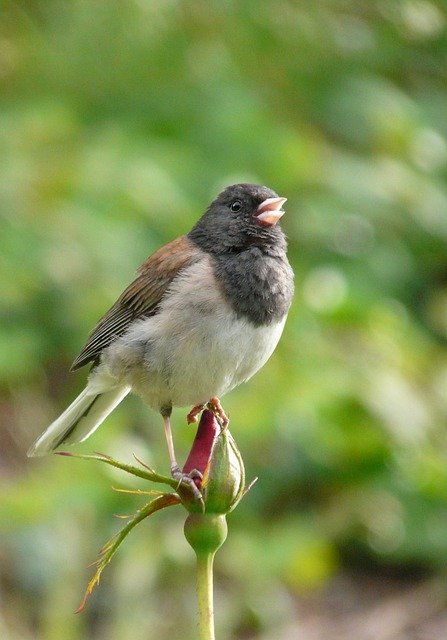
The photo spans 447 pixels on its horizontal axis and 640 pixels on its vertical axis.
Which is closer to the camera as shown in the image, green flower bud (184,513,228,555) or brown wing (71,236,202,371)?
green flower bud (184,513,228,555)

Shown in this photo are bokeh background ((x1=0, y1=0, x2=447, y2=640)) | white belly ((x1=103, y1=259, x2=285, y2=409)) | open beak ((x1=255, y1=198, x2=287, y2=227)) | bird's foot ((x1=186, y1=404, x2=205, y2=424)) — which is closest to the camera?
bird's foot ((x1=186, y1=404, x2=205, y2=424))

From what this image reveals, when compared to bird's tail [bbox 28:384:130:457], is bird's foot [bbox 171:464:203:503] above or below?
below

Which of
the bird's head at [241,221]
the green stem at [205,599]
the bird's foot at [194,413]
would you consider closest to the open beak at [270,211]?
the bird's head at [241,221]

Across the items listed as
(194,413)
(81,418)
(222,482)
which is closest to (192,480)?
(222,482)

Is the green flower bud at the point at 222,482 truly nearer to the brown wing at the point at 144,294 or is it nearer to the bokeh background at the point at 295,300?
the brown wing at the point at 144,294

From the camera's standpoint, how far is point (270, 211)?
220 cm

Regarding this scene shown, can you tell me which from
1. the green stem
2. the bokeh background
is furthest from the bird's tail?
the green stem

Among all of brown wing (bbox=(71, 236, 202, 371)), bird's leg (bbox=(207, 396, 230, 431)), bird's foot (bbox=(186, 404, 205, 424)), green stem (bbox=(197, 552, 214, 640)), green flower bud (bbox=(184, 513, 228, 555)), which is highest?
brown wing (bbox=(71, 236, 202, 371))

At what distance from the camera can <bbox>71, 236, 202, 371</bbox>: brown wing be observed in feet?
7.45

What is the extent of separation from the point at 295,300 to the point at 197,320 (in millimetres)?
1262

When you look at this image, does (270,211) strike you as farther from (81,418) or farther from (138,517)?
(138,517)

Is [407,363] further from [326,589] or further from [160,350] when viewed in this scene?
[160,350]

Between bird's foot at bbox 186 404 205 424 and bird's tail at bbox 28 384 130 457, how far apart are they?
0.87ft

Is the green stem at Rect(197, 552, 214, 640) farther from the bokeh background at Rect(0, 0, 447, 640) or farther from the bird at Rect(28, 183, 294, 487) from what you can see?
the bokeh background at Rect(0, 0, 447, 640)
